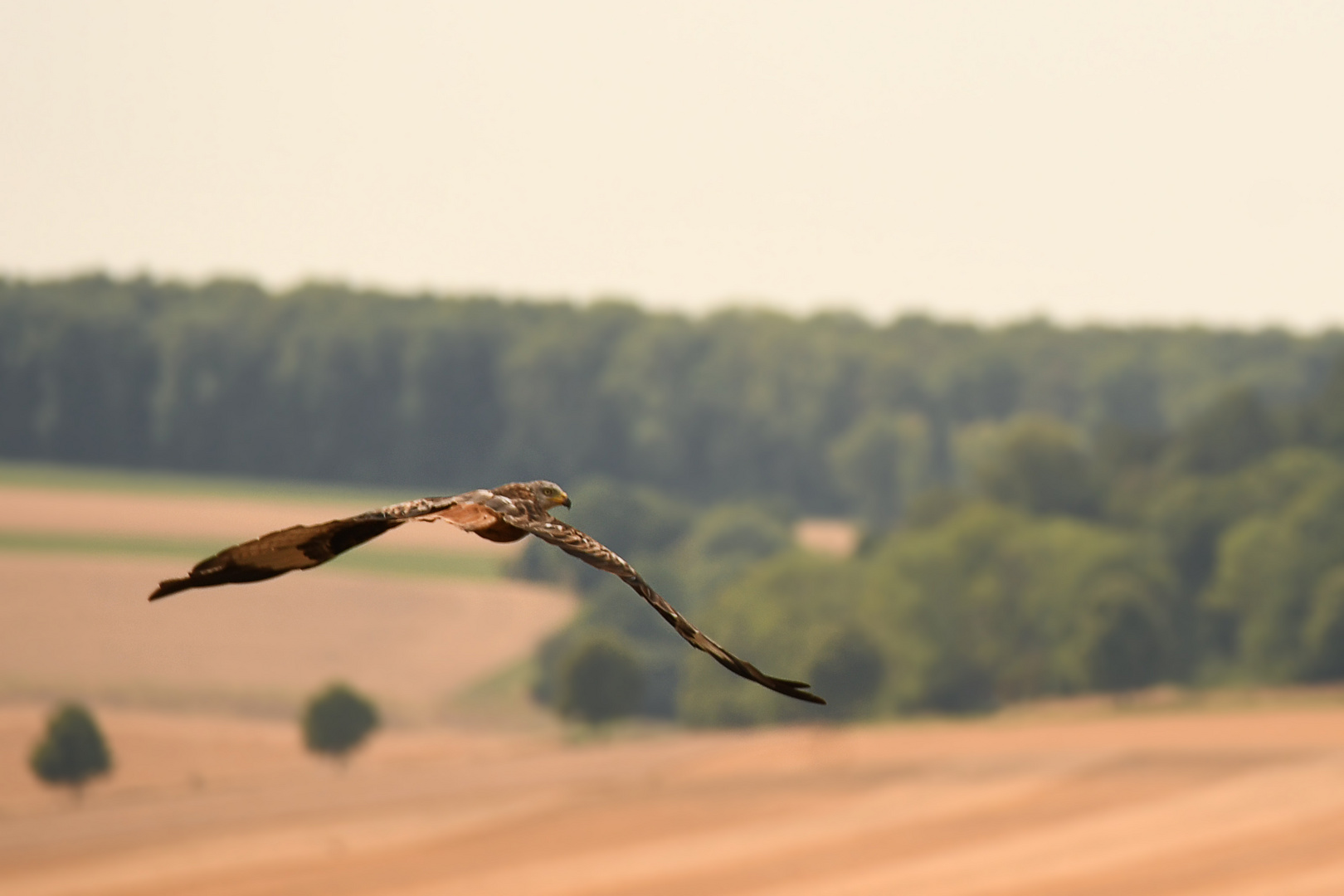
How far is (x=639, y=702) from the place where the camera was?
157 metres

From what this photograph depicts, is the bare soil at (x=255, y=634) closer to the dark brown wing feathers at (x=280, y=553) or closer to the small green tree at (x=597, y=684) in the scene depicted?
the small green tree at (x=597, y=684)

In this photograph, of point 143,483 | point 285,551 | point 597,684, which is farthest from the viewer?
point 143,483

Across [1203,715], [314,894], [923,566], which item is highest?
[923,566]

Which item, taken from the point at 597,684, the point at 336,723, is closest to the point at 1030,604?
the point at 597,684

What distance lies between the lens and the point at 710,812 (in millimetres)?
128500

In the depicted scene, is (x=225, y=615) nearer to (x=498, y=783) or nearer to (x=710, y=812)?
(x=498, y=783)

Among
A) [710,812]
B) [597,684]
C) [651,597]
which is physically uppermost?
[651,597]

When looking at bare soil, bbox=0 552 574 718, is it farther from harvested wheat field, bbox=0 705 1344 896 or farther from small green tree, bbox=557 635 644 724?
small green tree, bbox=557 635 644 724

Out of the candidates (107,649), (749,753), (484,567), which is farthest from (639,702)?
(107,649)

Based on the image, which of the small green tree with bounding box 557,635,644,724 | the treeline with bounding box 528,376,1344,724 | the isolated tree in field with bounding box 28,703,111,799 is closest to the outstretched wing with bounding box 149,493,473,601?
the isolated tree in field with bounding box 28,703,111,799

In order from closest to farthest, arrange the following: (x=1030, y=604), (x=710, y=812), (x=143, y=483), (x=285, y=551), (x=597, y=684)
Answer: (x=285, y=551) < (x=710, y=812) < (x=597, y=684) < (x=1030, y=604) < (x=143, y=483)

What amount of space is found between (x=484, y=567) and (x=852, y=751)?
46.6 m

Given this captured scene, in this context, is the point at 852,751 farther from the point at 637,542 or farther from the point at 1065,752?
the point at 637,542

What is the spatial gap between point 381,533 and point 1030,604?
501 feet
